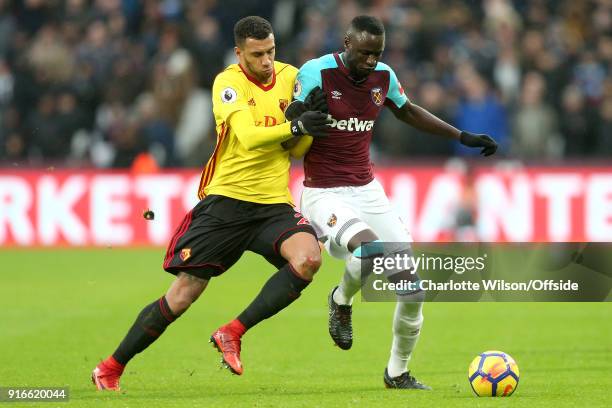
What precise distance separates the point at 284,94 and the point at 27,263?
9.62 metres

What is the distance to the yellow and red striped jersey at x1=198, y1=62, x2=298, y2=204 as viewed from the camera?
831cm

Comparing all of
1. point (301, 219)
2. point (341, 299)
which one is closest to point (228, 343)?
point (301, 219)

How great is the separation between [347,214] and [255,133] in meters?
0.89

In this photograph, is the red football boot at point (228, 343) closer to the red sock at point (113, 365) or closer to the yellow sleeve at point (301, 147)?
the red sock at point (113, 365)

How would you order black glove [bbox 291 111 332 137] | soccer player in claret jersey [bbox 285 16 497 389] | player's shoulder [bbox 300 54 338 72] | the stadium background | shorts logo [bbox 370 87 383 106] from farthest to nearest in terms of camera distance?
the stadium background < shorts logo [bbox 370 87 383 106] < player's shoulder [bbox 300 54 338 72] < soccer player in claret jersey [bbox 285 16 497 389] < black glove [bbox 291 111 332 137]

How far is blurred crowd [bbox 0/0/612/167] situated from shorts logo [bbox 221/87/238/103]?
10.8m

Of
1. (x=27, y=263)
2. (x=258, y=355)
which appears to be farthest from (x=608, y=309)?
(x=27, y=263)

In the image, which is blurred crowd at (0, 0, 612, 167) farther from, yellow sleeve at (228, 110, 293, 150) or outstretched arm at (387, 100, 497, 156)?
yellow sleeve at (228, 110, 293, 150)

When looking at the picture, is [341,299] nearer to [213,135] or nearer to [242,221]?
[242,221]

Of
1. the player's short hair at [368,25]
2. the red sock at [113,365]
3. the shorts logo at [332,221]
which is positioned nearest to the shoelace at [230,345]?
the red sock at [113,365]

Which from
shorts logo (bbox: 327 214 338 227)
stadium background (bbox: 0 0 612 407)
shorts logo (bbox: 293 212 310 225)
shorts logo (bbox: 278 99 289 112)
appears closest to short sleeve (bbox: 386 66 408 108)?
shorts logo (bbox: 278 99 289 112)

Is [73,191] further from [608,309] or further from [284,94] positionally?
[284,94]

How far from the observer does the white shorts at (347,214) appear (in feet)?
27.7

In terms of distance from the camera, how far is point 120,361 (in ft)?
27.3
